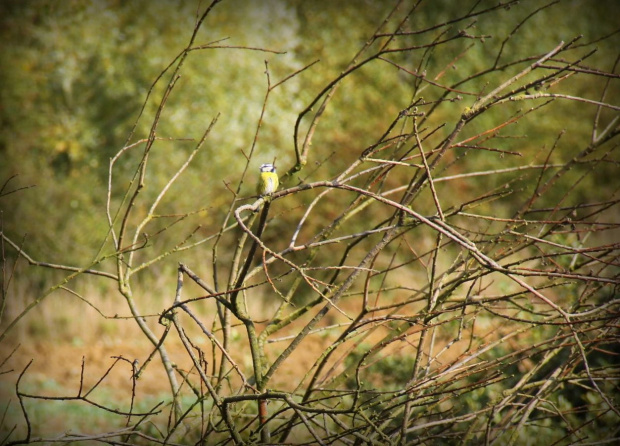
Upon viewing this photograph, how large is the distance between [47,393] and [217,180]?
16.4 ft

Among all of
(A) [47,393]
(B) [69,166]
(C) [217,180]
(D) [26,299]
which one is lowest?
(A) [47,393]

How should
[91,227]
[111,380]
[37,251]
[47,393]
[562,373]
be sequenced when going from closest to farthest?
[562,373]
[47,393]
[111,380]
[37,251]
[91,227]

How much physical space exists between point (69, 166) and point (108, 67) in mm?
2173

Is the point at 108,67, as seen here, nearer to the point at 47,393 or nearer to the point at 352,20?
the point at 352,20


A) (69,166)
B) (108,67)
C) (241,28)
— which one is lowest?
(69,166)

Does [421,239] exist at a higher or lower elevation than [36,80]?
lower

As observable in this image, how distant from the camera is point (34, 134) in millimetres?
12305

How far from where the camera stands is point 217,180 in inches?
453

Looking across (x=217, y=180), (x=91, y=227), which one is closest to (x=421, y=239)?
(x=217, y=180)

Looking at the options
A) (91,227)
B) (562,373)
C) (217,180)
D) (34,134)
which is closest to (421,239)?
(217,180)

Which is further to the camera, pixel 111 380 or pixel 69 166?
pixel 69 166

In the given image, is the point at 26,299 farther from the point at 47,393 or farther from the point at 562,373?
the point at 562,373

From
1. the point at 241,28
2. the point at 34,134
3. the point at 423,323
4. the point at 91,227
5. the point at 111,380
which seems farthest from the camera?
the point at 241,28

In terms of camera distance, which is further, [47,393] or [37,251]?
[37,251]
